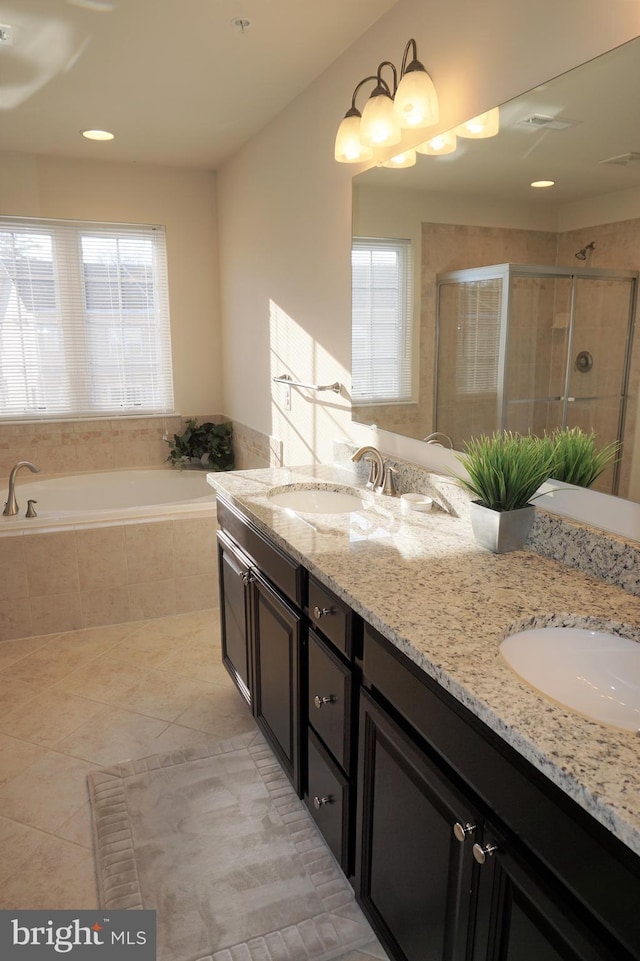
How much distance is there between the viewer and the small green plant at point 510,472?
5.32ft

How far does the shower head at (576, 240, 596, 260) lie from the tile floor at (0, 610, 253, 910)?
1926mm

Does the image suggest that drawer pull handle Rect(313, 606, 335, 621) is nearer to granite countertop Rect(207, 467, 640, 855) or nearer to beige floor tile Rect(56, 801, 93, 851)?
granite countertop Rect(207, 467, 640, 855)

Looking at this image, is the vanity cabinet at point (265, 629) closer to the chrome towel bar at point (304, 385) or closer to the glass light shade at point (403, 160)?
the chrome towel bar at point (304, 385)

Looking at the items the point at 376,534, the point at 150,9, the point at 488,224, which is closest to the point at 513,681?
the point at 376,534

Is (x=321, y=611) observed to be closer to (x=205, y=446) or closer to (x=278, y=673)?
(x=278, y=673)

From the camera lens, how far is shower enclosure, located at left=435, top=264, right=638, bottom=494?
145 cm

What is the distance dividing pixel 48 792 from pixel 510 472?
1762 millimetres

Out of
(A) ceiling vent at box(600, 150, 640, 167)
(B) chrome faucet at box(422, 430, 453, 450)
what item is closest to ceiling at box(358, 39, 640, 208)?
(A) ceiling vent at box(600, 150, 640, 167)

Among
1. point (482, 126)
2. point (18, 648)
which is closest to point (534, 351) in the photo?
point (482, 126)

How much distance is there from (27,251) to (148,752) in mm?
3191

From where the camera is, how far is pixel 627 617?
1.26 m

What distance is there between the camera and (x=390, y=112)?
2.05 metres

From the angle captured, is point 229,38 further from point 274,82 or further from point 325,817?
point 325,817

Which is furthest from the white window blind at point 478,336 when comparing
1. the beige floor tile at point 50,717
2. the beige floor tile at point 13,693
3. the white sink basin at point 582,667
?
the beige floor tile at point 13,693
